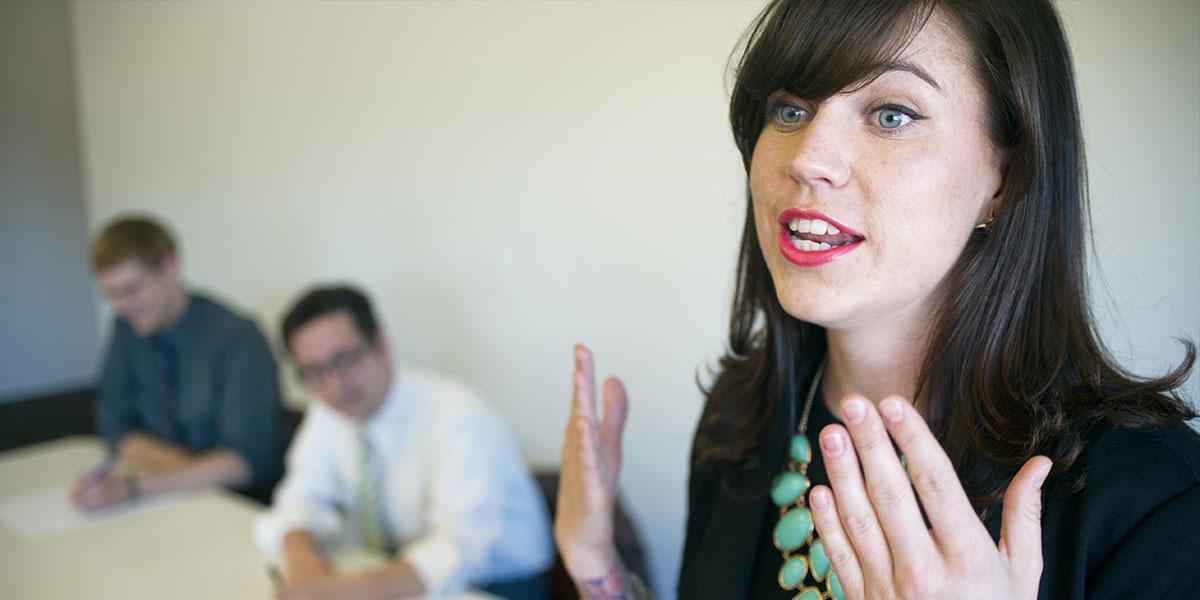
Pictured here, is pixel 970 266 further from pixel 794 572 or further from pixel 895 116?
pixel 794 572

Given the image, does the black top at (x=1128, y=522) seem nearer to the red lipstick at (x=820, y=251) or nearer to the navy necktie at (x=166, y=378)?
the red lipstick at (x=820, y=251)

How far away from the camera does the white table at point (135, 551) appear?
89cm

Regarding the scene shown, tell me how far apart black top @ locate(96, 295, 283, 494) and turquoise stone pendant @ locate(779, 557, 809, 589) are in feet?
3.91

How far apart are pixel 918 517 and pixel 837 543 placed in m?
0.05

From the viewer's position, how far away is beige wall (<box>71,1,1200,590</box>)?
1.70ft

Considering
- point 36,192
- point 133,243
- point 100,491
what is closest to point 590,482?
point 36,192

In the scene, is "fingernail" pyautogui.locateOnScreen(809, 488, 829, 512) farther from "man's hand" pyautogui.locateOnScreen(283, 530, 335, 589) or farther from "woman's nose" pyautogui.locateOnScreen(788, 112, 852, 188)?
"man's hand" pyautogui.locateOnScreen(283, 530, 335, 589)

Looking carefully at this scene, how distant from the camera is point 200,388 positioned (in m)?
1.61

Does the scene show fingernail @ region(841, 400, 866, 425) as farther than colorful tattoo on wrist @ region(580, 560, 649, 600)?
No

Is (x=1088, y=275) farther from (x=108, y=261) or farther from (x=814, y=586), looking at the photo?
(x=108, y=261)

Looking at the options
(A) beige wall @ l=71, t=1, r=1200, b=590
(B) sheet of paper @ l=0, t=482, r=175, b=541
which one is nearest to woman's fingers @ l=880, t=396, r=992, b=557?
(A) beige wall @ l=71, t=1, r=1200, b=590

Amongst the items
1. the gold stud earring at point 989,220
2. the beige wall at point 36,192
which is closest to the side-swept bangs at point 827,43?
the gold stud earring at point 989,220

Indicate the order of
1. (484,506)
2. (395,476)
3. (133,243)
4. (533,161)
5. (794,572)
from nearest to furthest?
(794,572)
(533,161)
(484,506)
(395,476)
(133,243)

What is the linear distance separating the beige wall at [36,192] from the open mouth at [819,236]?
0.64 meters
